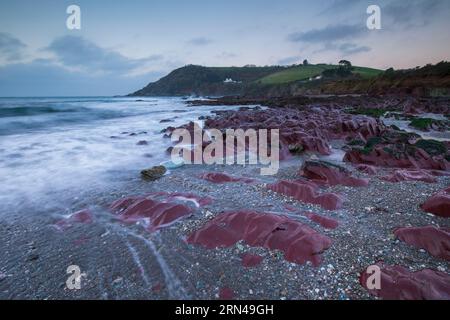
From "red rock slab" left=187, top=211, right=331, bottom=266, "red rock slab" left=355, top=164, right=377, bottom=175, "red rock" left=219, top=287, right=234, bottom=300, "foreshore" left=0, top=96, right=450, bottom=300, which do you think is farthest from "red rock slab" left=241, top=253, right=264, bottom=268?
"red rock slab" left=355, top=164, right=377, bottom=175

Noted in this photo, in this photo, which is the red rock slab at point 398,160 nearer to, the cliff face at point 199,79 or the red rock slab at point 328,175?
the red rock slab at point 328,175

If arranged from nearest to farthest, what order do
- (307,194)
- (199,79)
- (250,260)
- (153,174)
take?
(250,260)
(307,194)
(153,174)
(199,79)

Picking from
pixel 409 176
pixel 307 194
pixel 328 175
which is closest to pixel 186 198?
pixel 307 194

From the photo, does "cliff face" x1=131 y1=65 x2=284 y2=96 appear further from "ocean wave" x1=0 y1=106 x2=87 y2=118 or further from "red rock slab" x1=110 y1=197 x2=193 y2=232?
"red rock slab" x1=110 y1=197 x2=193 y2=232

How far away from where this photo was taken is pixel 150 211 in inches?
161

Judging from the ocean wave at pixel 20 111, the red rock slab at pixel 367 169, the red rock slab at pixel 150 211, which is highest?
the ocean wave at pixel 20 111

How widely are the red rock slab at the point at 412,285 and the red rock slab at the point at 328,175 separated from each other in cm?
241

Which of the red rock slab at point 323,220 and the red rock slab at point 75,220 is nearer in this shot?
the red rock slab at point 323,220

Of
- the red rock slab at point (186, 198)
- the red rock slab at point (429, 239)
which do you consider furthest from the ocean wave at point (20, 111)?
the red rock slab at point (429, 239)

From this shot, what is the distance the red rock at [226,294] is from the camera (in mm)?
2435

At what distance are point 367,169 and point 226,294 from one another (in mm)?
4276

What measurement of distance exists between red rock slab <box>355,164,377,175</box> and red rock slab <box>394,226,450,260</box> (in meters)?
2.38

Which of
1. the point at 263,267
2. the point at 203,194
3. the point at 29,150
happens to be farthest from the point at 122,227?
the point at 29,150

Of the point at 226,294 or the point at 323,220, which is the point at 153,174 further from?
the point at 226,294
